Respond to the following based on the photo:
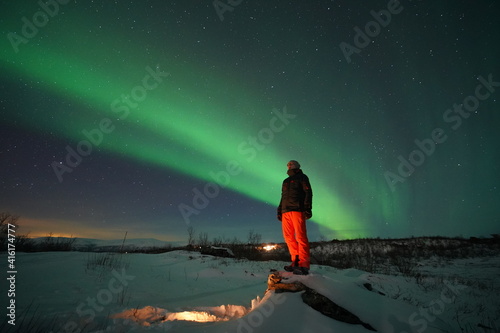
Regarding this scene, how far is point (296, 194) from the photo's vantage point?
17.0 feet

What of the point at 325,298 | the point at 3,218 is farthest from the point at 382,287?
the point at 3,218

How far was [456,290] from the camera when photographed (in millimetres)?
6727

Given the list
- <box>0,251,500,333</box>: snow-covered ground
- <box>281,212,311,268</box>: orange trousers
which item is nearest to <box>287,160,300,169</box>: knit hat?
<box>281,212,311,268</box>: orange trousers

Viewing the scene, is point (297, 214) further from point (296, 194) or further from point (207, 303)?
point (207, 303)

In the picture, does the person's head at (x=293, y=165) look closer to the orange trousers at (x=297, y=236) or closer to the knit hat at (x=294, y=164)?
the knit hat at (x=294, y=164)

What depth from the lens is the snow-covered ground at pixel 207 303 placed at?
9.28 feet

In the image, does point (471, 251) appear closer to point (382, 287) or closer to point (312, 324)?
point (382, 287)

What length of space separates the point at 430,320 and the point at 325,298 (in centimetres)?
169

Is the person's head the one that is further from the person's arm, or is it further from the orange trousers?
the orange trousers

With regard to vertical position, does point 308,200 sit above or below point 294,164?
below

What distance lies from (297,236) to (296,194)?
953 mm

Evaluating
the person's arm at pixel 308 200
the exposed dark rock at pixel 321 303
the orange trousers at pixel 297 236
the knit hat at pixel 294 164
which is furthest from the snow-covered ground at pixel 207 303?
the knit hat at pixel 294 164

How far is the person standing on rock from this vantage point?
484cm

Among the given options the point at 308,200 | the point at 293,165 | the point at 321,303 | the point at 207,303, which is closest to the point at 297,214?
the point at 308,200
